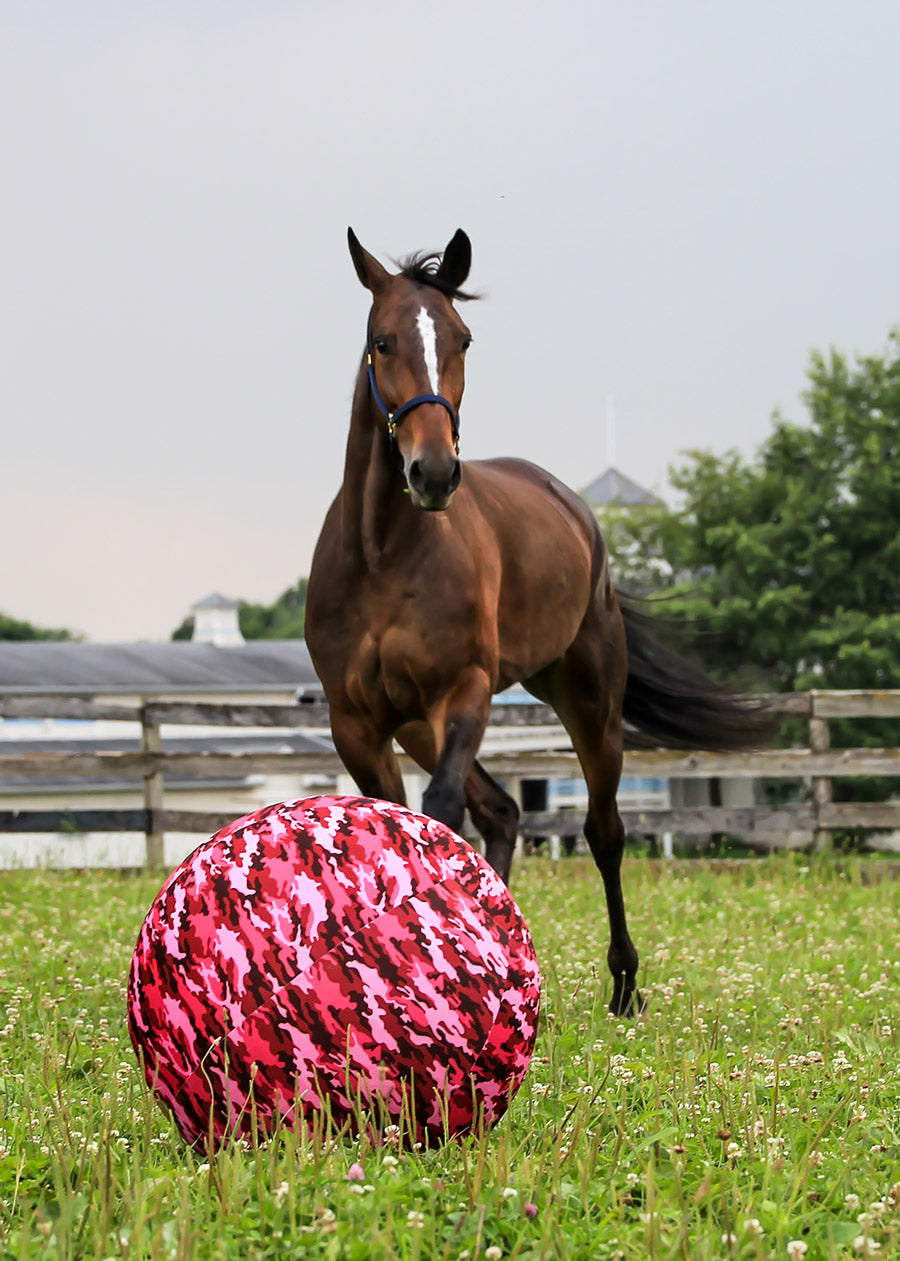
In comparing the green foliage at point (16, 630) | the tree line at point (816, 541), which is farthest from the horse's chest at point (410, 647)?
the green foliage at point (16, 630)

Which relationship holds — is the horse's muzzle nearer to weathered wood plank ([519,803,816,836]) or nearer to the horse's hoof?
the horse's hoof

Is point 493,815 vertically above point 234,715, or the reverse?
point 234,715

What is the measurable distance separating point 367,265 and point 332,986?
2.80 m

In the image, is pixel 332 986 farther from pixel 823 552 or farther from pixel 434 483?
pixel 823 552

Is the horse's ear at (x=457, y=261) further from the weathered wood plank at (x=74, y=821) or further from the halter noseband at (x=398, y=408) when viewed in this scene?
the weathered wood plank at (x=74, y=821)

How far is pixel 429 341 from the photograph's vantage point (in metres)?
4.56

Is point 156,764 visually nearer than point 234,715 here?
No

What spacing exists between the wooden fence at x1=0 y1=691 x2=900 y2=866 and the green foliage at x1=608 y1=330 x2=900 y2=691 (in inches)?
666

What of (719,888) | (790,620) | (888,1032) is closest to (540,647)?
(888,1032)

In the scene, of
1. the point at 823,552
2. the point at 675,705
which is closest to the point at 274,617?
the point at 823,552

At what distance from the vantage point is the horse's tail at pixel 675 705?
742cm

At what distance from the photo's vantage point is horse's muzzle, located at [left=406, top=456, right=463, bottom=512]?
4309 millimetres

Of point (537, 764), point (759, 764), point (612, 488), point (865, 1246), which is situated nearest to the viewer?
point (865, 1246)

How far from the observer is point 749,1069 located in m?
3.28
